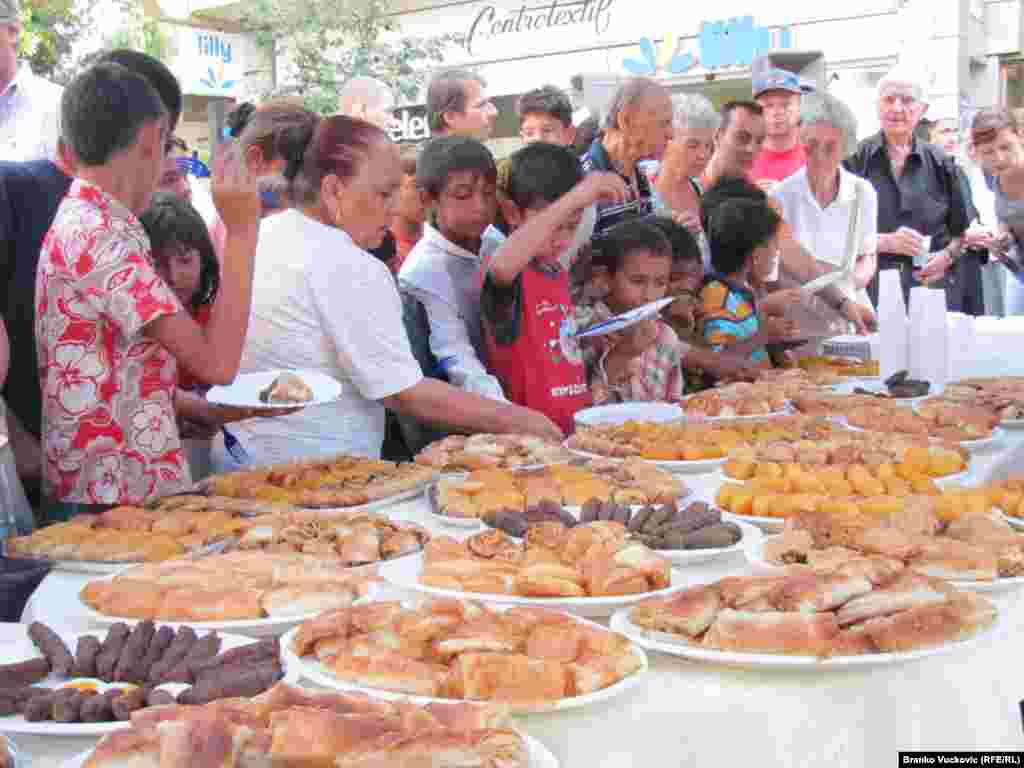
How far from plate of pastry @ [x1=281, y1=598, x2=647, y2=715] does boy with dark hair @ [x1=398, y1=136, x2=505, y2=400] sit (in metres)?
2.02

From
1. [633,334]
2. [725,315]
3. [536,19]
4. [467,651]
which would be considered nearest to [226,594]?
[467,651]

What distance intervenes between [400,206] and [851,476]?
2.41 meters

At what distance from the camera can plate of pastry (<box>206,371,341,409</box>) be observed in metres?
2.26

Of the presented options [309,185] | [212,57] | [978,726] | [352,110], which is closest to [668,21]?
[212,57]

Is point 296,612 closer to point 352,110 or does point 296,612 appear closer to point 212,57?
point 352,110

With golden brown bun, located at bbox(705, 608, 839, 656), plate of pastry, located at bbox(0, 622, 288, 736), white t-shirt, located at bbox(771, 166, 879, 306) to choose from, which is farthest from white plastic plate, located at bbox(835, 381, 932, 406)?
plate of pastry, located at bbox(0, 622, 288, 736)

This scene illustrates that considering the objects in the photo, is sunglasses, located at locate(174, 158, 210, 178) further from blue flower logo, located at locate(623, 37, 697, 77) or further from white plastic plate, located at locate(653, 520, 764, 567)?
blue flower logo, located at locate(623, 37, 697, 77)

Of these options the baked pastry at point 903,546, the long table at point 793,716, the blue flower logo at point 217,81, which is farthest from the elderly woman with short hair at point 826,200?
the blue flower logo at point 217,81

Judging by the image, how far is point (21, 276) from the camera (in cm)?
271

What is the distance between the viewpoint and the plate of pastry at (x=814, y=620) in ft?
4.29

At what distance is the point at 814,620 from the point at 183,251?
2384 mm

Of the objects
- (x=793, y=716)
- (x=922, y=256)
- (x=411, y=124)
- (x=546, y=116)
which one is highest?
(x=411, y=124)

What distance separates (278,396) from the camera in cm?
230

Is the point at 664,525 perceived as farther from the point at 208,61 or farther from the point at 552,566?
the point at 208,61
